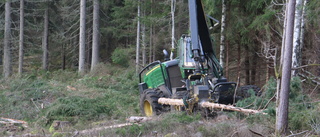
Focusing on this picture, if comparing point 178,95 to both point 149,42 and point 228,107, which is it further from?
point 149,42

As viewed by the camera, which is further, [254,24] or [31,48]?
[31,48]

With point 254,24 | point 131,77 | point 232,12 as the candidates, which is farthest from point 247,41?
point 131,77

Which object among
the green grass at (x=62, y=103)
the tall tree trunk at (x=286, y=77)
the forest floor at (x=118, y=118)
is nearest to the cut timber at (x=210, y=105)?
the forest floor at (x=118, y=118)

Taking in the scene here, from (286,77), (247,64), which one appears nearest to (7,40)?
(247,64)

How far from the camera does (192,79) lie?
359 inches

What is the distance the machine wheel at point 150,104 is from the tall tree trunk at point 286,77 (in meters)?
4.43

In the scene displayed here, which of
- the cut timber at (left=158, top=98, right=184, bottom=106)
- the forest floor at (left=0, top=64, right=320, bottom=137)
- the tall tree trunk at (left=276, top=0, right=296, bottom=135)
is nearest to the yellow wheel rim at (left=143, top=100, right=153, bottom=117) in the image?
the forest floor at (left=0, top=64, right=320, bottom=137)

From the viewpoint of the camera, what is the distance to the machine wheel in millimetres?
9789

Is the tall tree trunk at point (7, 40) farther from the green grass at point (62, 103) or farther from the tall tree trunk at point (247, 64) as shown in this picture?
the tall tree trunk at point (247, 64)

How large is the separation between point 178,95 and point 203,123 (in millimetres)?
2200

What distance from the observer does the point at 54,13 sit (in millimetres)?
34500

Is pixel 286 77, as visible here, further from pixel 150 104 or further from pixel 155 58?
pixel 155 58

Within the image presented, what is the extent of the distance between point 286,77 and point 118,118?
5.52 m

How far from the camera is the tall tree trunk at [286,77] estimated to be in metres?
5.67
